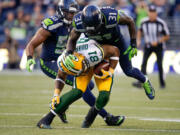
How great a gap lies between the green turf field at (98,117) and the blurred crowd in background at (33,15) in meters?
6.14

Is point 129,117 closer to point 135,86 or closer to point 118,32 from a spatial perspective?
point 118,32

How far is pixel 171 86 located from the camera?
42.1 feet

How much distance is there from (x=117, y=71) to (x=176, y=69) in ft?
6.81

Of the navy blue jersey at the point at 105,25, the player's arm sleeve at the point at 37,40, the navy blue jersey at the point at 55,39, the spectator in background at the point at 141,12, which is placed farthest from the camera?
the spectator in background at the point at 141,12

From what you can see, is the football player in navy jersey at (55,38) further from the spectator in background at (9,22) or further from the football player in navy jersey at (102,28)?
the spectator in background at (9,22)

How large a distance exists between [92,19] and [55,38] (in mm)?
1582

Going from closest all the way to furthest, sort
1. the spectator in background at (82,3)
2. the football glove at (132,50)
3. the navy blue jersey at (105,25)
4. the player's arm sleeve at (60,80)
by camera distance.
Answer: the navy blue jersey at (105,25)
the player's arm sleeve at (60,80)
the football glove at (132,50)
the spectator in background at (82,3)

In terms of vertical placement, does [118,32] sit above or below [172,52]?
above

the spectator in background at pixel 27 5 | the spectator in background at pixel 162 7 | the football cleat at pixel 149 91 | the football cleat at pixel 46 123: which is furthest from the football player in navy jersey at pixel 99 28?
the spectator in background at pixel 27 5

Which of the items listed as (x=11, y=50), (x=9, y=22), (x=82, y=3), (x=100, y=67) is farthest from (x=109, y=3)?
(x=100, y=67)

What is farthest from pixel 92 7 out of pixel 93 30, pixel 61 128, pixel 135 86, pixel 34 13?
pixel 34 13

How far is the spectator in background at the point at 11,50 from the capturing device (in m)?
18.8

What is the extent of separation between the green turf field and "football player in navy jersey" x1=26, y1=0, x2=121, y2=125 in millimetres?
595

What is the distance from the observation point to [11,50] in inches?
740
